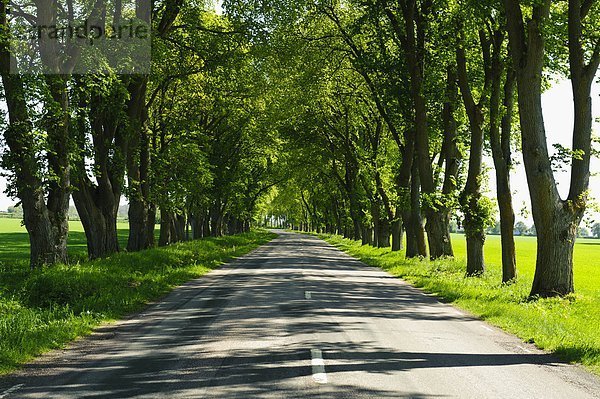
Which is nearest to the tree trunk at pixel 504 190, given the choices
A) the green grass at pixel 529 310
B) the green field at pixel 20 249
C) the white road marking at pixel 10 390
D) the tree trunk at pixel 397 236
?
the green grass at pixel 529 310

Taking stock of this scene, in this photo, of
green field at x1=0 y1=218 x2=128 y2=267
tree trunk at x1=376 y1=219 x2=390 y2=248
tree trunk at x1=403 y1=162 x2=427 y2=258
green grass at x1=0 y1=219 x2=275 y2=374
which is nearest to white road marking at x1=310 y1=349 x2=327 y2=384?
green grass at x1=0 y1=219 x2=275 y2=374

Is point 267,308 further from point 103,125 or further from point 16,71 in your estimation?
point 103,125

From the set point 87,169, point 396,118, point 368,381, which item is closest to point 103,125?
point 87,169

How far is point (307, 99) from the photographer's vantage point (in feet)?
122

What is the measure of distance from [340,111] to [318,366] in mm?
36068

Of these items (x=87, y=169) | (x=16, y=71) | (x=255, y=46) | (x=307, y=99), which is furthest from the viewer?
(x=307, y=99)

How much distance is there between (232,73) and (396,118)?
906 cm

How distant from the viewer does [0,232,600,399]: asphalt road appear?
6523 mm

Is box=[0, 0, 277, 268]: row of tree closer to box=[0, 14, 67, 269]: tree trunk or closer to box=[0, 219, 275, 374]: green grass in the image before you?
box=[0, 14, 67, 269]: tree trunk

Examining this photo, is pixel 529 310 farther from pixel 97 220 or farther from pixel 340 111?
pixel 340 111

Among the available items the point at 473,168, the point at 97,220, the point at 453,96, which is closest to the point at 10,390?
Result: the point at 97,220

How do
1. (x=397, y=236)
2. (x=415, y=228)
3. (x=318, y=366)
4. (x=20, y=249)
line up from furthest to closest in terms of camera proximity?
1. (x=20, y=249)
2. (x=397, y=236)
3. (x=415, y=228)
4. (x=318, y=366)

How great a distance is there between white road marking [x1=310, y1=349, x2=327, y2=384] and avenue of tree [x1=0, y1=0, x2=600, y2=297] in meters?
7.95

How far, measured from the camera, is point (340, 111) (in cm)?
4244
